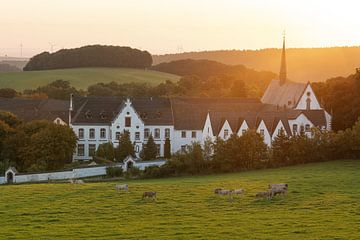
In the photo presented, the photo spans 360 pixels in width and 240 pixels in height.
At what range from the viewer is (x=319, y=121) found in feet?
247

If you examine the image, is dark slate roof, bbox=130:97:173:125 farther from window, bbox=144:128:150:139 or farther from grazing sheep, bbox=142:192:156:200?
grazing sheep, bbox=142:192:156:200

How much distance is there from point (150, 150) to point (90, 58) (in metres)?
98.6

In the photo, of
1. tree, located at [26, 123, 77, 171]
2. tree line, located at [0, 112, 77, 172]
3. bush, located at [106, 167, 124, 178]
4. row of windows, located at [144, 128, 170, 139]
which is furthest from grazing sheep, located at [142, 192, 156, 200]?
row of windows, located at [144, 128, 170, 139]

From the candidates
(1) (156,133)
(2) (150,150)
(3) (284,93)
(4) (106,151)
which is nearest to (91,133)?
(4) (106,151)

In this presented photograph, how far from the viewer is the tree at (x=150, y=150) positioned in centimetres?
7350

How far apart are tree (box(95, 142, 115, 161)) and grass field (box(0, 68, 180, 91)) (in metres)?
68.7

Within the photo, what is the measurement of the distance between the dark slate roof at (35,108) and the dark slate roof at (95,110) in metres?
2.65

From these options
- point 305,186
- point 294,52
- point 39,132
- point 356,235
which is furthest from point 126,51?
point 356,235

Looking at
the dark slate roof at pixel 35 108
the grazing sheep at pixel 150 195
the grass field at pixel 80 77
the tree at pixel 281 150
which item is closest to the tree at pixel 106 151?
the dark slate roof at pixel 35 108

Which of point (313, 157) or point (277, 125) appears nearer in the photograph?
point (313, 157)

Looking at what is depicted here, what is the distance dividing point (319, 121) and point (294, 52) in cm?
12486

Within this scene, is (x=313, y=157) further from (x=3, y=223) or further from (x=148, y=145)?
(x=3, y=223)

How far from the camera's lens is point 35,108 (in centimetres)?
9225

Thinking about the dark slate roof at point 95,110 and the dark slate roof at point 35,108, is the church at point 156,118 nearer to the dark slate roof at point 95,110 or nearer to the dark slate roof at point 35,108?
the dark slate roof at point 95,110
